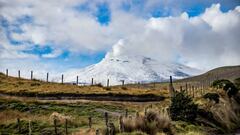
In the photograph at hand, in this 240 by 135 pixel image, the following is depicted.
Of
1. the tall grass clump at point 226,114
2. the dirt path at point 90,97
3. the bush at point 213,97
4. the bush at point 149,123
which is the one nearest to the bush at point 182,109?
the tall grass clump at point 226,114

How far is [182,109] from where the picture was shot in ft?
107

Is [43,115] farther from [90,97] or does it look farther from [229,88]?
[90,97]

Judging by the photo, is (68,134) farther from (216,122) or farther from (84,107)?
(84,107)

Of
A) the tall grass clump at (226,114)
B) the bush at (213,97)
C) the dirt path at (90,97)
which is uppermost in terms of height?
the bush at (213,97)

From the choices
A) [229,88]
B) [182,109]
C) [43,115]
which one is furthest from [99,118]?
[229,88]

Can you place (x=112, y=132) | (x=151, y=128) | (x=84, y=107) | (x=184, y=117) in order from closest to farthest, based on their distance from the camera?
(x=112, y=132)
(x=151, y=128)
(x=184, y=117)
(x=84, y=107)

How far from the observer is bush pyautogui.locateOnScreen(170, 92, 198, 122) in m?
32.2

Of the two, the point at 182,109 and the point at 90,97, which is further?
the point at 90,97

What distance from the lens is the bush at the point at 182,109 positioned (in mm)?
32219

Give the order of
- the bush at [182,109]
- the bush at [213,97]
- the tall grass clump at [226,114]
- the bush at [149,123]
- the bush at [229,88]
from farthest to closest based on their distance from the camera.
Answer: the bush at [229,88] < the bush at [213,97] < the tall grass clump at [226,114] < the bush at [182,109] < the bush at [149,123]

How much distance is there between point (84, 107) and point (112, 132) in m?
18.9

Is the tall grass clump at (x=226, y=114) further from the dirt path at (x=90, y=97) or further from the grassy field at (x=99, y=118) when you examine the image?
the dirt path at (x=90, y=97)

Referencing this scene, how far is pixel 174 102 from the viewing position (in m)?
33.0

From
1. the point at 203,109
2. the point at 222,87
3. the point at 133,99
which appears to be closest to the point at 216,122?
the point at 203,109
